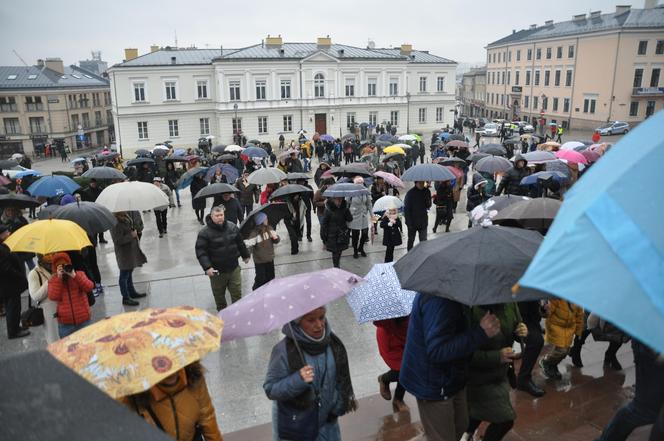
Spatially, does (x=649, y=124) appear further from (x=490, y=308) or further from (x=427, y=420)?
(x=427, y=420)

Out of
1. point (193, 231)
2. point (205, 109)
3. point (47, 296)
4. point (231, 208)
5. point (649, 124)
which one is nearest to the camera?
point (649, 124)

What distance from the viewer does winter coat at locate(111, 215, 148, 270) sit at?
8383 mm

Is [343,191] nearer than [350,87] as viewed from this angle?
Yes

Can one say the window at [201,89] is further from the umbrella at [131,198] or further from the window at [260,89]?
the umbrella at [131,198]

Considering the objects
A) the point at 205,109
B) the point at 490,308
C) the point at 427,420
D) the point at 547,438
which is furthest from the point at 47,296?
the point at 205,109

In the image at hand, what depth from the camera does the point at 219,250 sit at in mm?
7484

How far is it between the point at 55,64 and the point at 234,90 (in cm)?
3105

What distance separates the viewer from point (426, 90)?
53.6 meters

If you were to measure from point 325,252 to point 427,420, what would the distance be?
26.1 ft

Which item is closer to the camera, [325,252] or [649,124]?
[649,124]

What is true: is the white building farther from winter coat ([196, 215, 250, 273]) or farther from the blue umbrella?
the blue umbrella

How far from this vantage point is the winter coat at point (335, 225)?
971 centimetres

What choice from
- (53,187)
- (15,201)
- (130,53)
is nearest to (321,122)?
(130,53)

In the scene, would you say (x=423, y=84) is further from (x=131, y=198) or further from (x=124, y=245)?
(x=124, y=245)
